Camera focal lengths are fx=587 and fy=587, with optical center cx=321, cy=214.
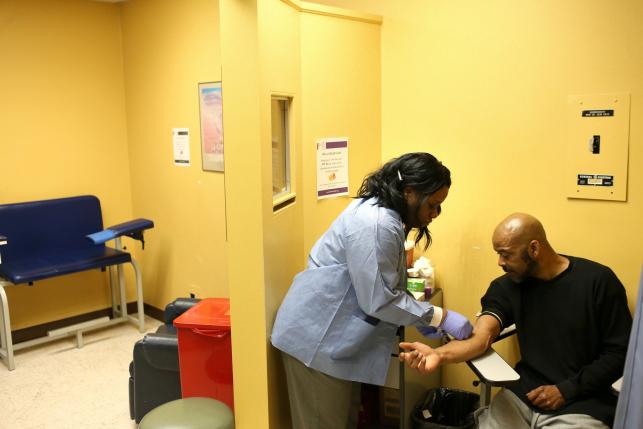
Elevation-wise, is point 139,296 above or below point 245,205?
below

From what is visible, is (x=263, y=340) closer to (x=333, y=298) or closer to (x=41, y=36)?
(x=333, y=298)

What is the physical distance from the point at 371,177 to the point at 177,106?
88.8 inches

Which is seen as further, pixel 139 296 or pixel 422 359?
pixel 139 296

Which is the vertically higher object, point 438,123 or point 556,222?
point 438,123

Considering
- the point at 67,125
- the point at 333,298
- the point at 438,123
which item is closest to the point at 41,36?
the point at 67,125

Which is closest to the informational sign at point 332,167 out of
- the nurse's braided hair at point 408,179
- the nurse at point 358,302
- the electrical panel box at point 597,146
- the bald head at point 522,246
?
the nurse at point 358,302

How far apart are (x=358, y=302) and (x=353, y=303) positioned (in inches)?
1.8

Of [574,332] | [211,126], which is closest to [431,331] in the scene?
[574,332]

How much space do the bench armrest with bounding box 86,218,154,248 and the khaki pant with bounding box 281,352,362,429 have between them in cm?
210

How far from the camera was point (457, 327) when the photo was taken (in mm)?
2178

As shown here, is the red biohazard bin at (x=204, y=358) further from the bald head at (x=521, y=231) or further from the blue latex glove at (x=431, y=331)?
the bald head at (x=521, y=231)

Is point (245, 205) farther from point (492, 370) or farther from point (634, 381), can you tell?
point (634, 381)

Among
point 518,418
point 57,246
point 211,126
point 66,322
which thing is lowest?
point 66,322

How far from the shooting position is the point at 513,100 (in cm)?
261
